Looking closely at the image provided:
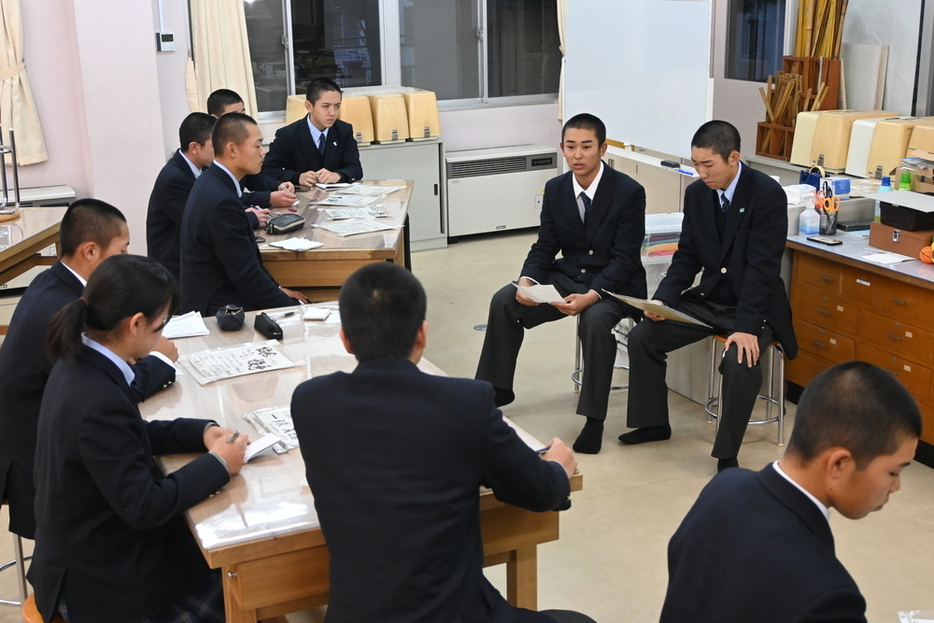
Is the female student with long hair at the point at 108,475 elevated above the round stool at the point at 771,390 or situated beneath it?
elevated above

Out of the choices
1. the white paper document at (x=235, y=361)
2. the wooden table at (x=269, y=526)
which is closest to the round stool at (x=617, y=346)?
the white paper document at (x=235, y=361)

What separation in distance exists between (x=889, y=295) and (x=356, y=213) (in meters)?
2.51

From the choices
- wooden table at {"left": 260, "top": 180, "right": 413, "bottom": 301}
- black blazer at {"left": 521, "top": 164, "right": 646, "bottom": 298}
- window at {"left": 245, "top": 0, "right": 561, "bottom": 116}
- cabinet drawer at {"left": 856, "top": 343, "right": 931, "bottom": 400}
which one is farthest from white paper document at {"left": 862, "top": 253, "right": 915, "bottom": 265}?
window at {"left": 245, "top": 0, "right": 561, "bottom": 116}

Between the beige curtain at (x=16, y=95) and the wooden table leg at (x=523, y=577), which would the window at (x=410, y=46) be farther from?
the wooden table leg at (x=523, y=577)

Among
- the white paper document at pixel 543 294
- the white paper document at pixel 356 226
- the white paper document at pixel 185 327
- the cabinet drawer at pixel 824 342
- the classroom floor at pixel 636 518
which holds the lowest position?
the classroom floor at pixel 636 518

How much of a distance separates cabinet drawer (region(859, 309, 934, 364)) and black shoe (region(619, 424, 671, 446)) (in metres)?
0.91

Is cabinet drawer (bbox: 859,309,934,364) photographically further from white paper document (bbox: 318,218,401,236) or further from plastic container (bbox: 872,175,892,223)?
white paper document (bbox: 318,218,401,236)

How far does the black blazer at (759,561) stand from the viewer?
1.53m

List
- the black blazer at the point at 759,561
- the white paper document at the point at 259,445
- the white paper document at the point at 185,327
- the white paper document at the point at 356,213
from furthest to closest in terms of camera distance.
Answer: the white paper document at the point at 356,213, the white paper document at the point at 185,327, the white paper document at the point at 259,445, the black blazer at the point at 759,561

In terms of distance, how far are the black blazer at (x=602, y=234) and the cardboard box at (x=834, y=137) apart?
1.90 meters

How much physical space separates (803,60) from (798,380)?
8.29 ft

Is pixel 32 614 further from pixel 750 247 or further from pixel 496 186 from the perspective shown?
pixel 496 186

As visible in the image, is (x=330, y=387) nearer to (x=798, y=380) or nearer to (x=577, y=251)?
(x=577, y=251)

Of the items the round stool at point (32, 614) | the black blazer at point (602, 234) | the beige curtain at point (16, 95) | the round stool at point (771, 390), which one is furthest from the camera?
the beige curtain at point (16, 95)
